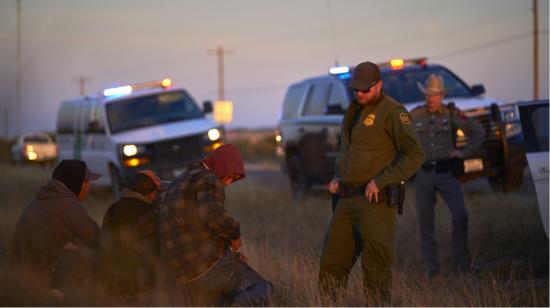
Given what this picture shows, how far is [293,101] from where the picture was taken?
51.4ft

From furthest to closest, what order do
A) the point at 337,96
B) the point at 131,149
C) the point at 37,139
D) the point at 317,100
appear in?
the point at 37,139 → the point at 131,149 → the point at 317,100 → the point at 337,96

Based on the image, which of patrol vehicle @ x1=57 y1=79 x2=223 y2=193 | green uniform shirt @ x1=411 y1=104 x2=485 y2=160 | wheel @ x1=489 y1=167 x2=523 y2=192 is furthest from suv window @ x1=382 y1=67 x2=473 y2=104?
green uniform shirt @ x1=411 y1=104 x2=485 y2=160

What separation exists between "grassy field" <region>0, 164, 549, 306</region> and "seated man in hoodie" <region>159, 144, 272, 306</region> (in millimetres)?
254

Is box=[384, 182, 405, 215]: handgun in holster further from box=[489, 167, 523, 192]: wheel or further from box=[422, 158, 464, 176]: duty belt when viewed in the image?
box=[489, 167, 523, 192]: wheel

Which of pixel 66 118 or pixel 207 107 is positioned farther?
pixel 66 118

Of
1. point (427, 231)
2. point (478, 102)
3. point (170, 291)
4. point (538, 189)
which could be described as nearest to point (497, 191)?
point (478, 102)

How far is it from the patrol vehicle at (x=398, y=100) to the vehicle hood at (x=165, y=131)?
1.43 m

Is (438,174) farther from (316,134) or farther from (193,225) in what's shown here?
(316,134)

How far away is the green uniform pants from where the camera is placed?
6.32m

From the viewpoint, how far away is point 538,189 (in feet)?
24.0

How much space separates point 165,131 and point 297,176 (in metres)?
2.46

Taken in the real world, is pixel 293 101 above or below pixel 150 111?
above

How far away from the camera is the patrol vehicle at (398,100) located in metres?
12.0

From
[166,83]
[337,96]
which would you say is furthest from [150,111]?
[337,96]
